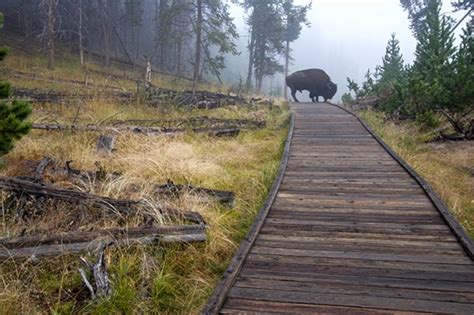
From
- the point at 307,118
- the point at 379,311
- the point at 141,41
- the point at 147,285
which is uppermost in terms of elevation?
the point at 141,41

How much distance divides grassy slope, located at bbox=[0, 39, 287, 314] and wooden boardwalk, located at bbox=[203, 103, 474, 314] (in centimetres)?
36

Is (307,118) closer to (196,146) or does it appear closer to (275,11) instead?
(196,146)

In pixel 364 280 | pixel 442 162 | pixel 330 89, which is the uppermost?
pixel 330 89

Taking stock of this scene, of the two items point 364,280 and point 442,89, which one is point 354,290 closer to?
point 364,280

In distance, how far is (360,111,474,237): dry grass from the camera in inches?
213

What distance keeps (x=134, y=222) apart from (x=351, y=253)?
233cm

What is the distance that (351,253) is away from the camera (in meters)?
3.65

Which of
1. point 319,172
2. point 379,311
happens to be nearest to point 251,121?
point 319,172

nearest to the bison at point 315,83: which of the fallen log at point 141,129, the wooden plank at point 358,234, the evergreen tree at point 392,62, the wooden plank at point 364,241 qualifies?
the evergreen tree at point 392,62

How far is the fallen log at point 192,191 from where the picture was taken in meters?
5.17

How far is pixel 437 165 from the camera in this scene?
7.68 m

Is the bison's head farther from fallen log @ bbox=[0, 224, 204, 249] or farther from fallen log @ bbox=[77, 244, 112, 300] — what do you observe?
fallen log @ bbox=[77, 244, 112, 300]

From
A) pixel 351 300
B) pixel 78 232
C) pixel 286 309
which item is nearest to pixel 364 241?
pixel 351 300

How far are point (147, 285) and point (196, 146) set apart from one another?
569 cm
